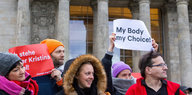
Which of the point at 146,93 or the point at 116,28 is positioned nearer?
the point at 146,93

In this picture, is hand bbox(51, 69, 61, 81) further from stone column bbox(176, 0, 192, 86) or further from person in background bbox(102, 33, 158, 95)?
stone column bbox(176, 0, 192, 86)

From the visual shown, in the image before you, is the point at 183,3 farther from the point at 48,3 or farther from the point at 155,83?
the point at 155,83

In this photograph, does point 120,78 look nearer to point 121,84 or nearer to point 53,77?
point 121,84

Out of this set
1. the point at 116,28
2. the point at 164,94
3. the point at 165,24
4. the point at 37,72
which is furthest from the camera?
the point at 165,24

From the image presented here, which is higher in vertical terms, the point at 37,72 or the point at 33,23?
the point at 33,23

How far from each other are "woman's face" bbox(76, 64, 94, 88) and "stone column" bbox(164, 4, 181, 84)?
89.8ft

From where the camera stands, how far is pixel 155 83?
4.55m

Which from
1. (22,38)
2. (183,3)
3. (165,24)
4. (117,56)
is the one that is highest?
(183,3)

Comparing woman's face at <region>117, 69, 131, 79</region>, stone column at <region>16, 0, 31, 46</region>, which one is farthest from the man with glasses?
stone column at <region>16, 0, 31, 46</region>

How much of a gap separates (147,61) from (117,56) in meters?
26.3

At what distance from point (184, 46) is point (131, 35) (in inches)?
862

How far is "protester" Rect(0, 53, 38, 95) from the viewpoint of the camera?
4219 mm

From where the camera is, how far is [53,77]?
567cm

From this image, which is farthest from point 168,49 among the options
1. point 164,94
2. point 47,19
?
point 164,94
